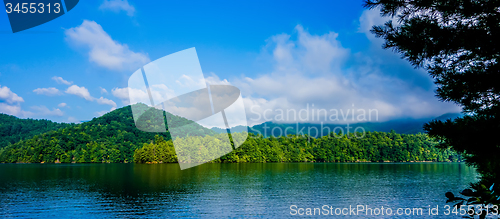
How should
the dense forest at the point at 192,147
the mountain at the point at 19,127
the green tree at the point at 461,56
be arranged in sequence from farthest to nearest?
the mountain at the point at 19,127, the dense forest at the point at 192,147, the green tree at the point at 461,56

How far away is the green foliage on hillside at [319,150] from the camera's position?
111438 mm

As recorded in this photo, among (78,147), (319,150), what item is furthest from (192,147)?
(319,150)

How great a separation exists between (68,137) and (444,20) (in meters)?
152

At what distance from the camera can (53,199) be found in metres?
29.7

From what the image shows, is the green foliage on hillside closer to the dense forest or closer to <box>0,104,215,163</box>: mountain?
the dense forest

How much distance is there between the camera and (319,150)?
440ft

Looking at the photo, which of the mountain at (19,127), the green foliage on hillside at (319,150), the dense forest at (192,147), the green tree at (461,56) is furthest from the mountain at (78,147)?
the green tree at (461,56)

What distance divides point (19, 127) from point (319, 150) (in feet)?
563

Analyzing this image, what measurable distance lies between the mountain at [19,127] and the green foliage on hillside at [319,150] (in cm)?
8564

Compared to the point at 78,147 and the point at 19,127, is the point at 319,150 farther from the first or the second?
the point at 19,127

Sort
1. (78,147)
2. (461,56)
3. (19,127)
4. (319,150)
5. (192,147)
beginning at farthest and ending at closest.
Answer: (19,127), (319,150), (78,147), (192,147), (461,56)

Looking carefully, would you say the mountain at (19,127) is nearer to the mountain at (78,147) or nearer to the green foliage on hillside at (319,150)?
the mountain at (78,147)

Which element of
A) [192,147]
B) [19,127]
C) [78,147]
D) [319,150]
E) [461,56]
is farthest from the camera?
[19,127]

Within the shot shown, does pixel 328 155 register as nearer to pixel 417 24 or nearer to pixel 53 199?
pixel 53 199
